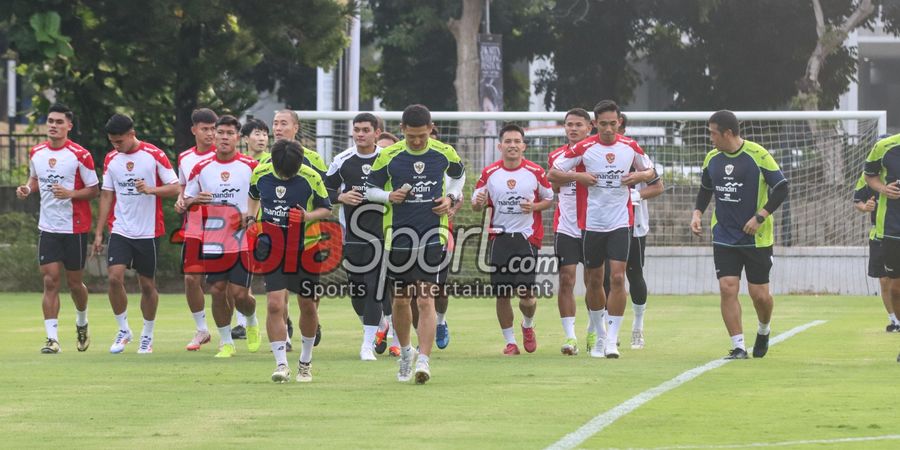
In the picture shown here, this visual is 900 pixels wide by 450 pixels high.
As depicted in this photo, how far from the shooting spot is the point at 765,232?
1344cm

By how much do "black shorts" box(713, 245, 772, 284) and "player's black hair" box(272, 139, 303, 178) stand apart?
4.01 metres

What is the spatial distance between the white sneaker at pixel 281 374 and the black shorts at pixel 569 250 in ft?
12.0

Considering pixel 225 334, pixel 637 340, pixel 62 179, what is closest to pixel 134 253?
pixel 62 179

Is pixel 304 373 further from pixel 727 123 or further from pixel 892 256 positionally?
pixel 892 256

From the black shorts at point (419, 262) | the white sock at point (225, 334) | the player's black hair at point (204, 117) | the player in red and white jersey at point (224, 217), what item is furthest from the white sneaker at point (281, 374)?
the player's black hair at point (204, 117)

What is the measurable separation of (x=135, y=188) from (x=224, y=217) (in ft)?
3.16

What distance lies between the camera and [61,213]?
14.9 m

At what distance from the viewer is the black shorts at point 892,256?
13.5 m

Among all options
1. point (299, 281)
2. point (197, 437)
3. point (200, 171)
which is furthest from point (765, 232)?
point (197, 437)

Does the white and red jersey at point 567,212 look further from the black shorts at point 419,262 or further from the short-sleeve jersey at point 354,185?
the black shorts at point 419,262

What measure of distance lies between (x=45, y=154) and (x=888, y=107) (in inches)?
2338

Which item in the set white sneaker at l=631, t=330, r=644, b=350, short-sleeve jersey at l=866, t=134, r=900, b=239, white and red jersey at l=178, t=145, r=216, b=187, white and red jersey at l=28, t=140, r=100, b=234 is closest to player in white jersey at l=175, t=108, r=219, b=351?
white and red jersey at l=178, t=145, r=216, b=187

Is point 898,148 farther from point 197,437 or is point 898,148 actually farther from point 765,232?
point 197,437

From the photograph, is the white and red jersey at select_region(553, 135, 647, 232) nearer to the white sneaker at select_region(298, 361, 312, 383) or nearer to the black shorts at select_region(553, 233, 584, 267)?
the black shorts at select_region(553, 233, 584, 267)
